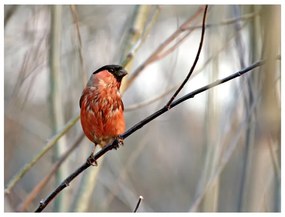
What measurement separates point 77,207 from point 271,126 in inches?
31.4

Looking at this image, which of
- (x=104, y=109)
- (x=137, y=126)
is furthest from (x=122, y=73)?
(x=137, y=126)

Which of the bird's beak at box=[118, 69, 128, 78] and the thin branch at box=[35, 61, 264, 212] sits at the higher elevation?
the bird's beak at box=[118, 69, 128, 78]

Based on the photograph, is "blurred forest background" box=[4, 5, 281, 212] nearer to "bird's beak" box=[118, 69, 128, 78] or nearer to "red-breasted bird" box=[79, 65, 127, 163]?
"red-breasted bird" box=[79, 65, 127, 163]

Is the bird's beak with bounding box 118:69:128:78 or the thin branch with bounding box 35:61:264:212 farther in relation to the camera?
the bird's beak with bounding box 118:69:128:78

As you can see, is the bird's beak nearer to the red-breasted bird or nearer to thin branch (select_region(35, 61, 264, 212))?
the red-breasted bird

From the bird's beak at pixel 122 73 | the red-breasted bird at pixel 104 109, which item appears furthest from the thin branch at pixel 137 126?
the bird's beak at pixel 122 73

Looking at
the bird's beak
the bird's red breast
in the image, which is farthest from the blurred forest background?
the bird's beak

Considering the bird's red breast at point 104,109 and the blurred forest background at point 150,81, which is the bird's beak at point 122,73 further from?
the blurred forest background at point 150,81

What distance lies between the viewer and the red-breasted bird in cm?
156

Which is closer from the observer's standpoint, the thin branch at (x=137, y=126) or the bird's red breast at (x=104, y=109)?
the thin branch at (x=137, y=126)

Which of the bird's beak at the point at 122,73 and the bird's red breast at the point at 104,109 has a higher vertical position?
the bird's beak at the point at 122,73

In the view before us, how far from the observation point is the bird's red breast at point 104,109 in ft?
5.11

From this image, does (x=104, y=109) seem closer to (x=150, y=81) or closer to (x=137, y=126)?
(x=137, y=126)

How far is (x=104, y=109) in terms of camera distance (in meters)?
1.58
